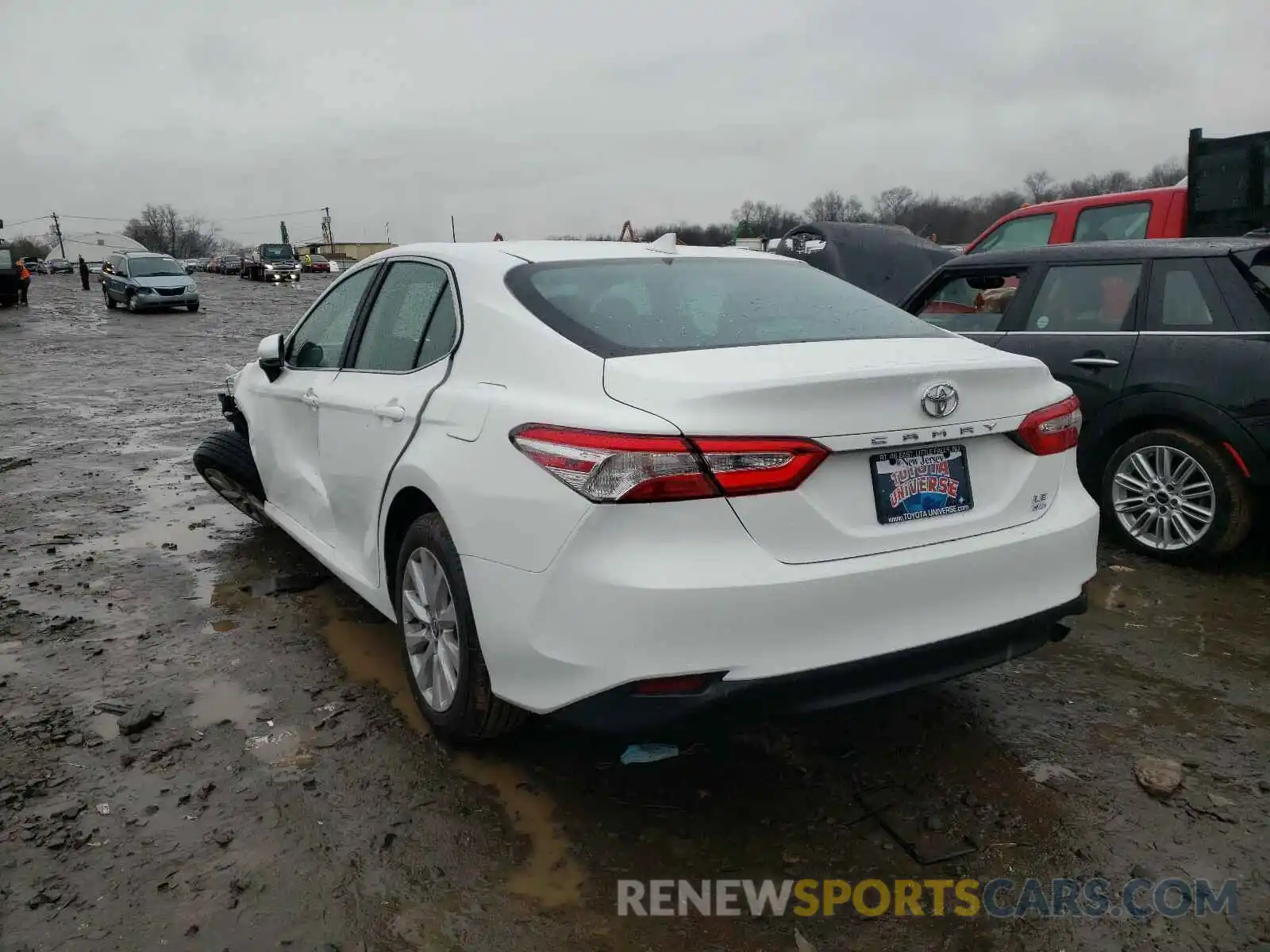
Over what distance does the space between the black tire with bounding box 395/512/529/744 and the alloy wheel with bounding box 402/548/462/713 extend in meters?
0.04

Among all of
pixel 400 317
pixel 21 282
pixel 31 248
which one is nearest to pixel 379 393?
pixel 400 317

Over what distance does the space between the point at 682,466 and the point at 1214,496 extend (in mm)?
3570

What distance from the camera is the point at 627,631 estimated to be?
233cm

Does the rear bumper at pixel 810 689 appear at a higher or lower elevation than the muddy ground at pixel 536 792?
higher

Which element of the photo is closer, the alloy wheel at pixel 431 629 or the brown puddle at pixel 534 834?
the brown puddle at pixel 534 834

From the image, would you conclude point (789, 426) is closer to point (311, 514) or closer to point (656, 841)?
point (656, 841)

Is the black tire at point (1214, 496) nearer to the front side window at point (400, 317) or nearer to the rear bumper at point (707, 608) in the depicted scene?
the rear bumper at point (707, 608)

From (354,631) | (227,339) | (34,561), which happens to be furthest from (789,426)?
(227,339)

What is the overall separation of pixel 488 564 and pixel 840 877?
1.24 m

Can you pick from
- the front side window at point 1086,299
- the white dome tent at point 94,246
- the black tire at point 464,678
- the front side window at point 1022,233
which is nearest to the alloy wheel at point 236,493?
the black tire at point 464,678

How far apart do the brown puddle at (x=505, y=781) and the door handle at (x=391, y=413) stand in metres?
0.98

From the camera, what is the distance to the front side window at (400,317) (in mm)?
3478

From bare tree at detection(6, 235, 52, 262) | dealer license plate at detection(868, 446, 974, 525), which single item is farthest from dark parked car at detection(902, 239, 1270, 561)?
bare tree at detection(6, 235, 52, 262)

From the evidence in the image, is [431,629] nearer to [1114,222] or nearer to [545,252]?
[545,252]
